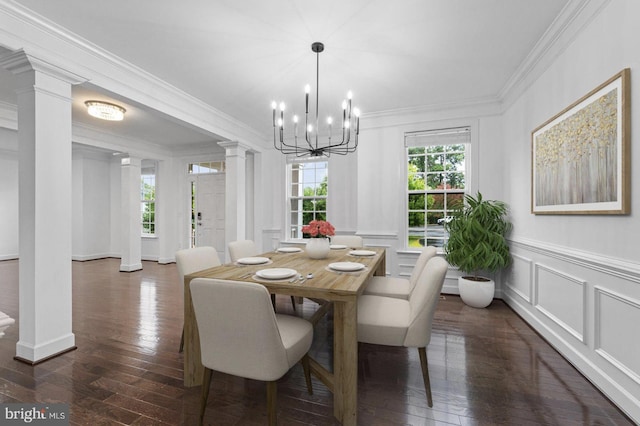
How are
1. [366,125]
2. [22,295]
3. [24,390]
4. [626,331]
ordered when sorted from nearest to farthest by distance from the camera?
[626,331] → [24,390] → [22,295] → [366,125]

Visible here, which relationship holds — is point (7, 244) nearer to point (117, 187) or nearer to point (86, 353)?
point (117, 187)

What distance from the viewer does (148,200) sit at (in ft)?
23.5

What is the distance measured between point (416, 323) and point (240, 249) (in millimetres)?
2007

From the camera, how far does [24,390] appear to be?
190 cm

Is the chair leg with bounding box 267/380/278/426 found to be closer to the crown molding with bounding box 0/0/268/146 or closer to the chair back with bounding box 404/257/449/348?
the chair back with bounding box 404/257/449/348

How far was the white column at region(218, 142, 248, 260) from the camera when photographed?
504 centimetres

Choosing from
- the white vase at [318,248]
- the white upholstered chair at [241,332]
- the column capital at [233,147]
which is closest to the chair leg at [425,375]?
the white upholstered chair at [241,332]

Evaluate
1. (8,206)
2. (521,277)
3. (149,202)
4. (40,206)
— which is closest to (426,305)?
(521,277)

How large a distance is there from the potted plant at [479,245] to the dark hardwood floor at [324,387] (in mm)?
547

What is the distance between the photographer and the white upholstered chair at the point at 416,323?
1.75m

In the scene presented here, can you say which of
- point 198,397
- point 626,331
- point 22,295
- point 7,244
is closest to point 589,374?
point 626,331

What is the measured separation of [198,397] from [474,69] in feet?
13.0

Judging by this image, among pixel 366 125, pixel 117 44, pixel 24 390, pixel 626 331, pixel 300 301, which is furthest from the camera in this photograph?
pixel 366 125

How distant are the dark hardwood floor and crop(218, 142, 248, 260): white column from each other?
222 centimetres
